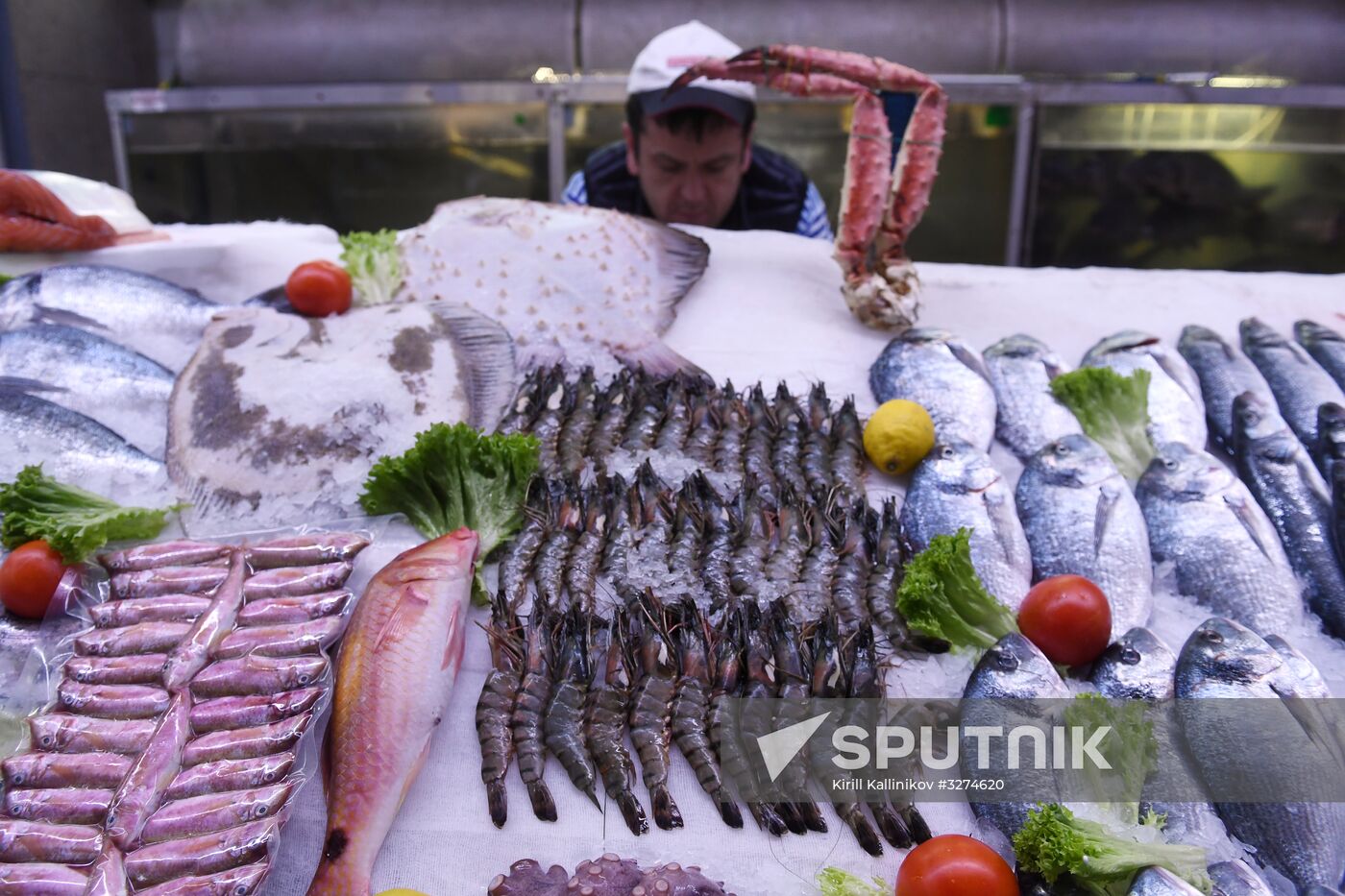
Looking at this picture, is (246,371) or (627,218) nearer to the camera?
(246,371)

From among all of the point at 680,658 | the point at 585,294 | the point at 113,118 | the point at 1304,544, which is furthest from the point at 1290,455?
the point at 113,118

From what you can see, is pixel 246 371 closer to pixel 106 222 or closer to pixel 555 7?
pixel 106 222

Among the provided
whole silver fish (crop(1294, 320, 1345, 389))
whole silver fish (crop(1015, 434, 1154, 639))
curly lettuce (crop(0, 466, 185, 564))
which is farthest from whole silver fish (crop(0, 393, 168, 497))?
whole silver fish (crop(1294, 320, 1345, 389))

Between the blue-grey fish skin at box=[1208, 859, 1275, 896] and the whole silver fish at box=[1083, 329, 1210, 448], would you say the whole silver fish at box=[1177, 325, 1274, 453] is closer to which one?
the whole silver fish at box=[1083, 329, 1210, 448]

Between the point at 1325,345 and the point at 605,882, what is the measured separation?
3031 millimetres

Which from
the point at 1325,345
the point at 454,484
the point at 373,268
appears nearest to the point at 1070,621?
the point at 454,484

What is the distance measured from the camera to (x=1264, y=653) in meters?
1.80

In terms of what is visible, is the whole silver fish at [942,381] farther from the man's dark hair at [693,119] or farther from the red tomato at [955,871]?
the man's dark hair at [693,119]

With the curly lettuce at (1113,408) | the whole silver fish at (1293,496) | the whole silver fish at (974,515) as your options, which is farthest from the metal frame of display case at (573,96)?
the whole silver fish at (974,515)

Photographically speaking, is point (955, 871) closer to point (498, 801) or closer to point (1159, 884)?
point (1159, 884)

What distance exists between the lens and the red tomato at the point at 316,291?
312 cm

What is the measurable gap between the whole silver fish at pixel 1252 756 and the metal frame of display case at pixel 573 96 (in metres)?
4.80

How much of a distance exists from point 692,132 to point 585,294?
1.34 metres

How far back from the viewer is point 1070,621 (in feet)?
6.26
